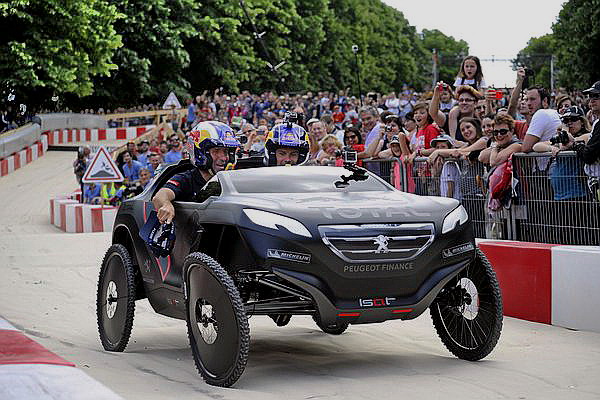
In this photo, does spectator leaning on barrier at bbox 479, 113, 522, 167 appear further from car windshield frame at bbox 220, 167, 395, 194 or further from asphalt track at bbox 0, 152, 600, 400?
car windshield frame at bbox 220, 167, 395, 194

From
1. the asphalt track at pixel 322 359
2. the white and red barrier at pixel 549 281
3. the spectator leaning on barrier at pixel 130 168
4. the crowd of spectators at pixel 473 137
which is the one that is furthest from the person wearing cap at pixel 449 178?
the spectator leaning on barrier at pixel 130 168

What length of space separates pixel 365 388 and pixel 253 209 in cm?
136

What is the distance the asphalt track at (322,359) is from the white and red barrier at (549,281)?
15 cm

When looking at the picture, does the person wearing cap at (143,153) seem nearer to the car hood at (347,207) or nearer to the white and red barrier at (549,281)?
the white and red barrier at (549,281)

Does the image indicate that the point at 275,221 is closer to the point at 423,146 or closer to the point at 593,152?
the point at 593,152

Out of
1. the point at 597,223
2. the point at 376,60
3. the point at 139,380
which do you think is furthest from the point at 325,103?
the point at 376,60

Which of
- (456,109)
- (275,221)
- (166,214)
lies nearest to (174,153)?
(456,109)

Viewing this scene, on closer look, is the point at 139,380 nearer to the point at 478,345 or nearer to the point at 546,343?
the point at 478,345

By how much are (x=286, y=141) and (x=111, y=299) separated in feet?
6.63

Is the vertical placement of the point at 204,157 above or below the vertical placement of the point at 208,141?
below

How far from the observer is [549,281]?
410 inches

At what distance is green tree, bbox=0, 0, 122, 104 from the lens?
147 feet

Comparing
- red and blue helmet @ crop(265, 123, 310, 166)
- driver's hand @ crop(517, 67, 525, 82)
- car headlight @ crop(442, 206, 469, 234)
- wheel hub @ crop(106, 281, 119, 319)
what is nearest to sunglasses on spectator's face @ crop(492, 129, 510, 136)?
driver's hand @ crop(517, 67, 525, 82)

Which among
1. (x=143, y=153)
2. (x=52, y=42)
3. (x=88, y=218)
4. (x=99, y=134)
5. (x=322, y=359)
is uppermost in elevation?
(x=52, y=42)
